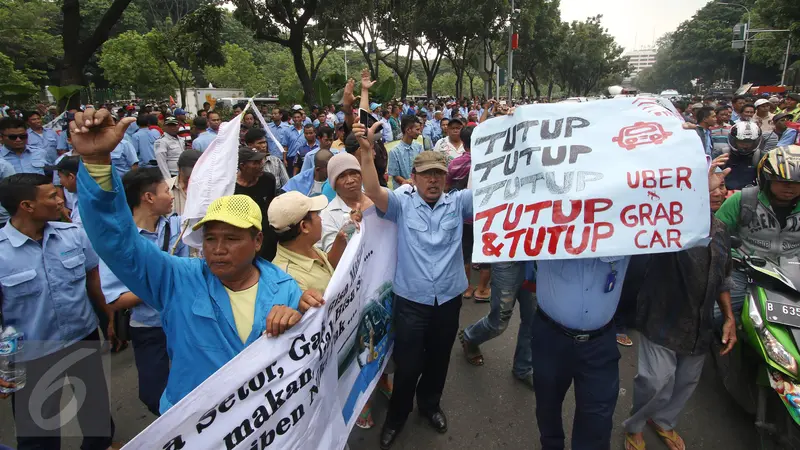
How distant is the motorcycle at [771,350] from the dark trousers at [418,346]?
1.87m

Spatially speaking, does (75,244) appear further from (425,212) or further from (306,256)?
(425,212)

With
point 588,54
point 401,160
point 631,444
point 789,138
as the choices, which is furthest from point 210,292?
point 588,54

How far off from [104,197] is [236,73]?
4509 cm

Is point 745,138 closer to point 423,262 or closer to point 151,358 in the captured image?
point 423,262

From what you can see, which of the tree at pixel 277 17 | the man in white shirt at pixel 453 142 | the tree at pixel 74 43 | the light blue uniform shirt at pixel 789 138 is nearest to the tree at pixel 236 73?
the tree at pixel 277 17

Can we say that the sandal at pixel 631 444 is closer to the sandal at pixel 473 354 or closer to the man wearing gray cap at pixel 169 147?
the sandal at pixel 473 354

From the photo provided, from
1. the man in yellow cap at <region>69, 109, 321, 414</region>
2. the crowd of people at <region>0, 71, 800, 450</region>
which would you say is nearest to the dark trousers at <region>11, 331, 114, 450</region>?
the crowd of people at <region>0, 71, 800, 450</region>

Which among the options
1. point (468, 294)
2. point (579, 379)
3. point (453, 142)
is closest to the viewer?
point (579, 379)

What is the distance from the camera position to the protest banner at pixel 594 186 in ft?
7.34

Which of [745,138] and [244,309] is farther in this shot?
[745,138]

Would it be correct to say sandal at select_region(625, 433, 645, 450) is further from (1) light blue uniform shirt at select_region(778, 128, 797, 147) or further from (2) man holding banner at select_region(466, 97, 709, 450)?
(1) light blue uniform shirt at select_region(778, 128, 797, 147)

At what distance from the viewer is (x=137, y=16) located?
4775cm

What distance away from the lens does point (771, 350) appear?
2762 mm

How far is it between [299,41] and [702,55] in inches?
2457
